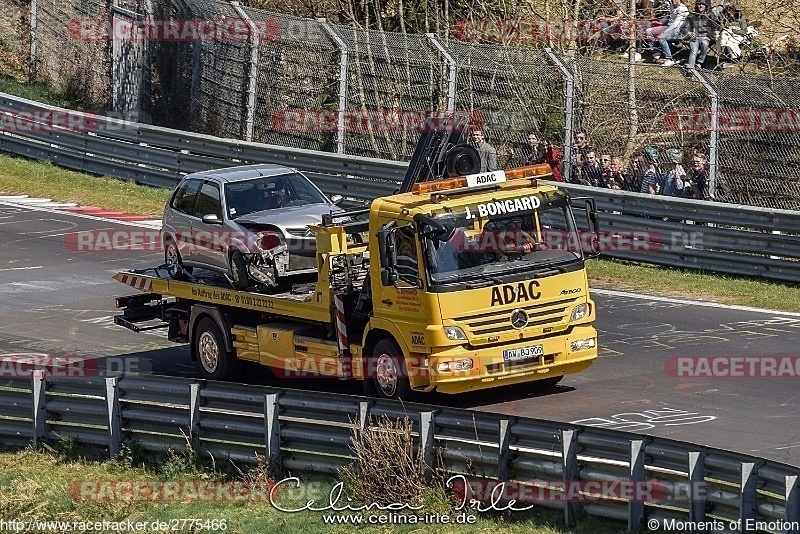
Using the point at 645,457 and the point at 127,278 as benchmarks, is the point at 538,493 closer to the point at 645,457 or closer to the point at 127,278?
the point at 645,457

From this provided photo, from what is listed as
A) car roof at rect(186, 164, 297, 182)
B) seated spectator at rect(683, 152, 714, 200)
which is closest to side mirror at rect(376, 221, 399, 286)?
car roof at rect(186, 164, 297, 182)

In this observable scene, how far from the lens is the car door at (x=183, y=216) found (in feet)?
57.4

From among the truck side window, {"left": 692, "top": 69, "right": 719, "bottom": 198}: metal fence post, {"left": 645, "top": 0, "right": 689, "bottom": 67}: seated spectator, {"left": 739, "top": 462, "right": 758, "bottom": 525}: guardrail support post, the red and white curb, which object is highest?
{"left": 645, "top": 0, "right": 689, "bottom": 67}: seated spectator

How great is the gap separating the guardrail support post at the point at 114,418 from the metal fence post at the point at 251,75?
1432 cm

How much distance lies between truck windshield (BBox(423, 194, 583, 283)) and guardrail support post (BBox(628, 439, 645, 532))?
12.9 ft

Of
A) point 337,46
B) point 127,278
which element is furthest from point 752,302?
point 337,46

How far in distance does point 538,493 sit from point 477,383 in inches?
127

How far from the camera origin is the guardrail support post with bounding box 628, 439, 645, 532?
9.76m

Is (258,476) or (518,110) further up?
(518,110)

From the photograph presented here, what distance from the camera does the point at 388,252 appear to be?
44.2 ft

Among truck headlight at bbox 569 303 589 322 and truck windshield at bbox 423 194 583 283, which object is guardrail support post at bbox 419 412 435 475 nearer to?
truck windshield at bbox 423 194 583 283

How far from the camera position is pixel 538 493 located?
10.3 meters

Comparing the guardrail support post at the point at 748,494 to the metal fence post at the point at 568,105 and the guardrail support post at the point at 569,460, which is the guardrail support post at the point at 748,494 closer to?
the guardrail support post at the point at 569,460

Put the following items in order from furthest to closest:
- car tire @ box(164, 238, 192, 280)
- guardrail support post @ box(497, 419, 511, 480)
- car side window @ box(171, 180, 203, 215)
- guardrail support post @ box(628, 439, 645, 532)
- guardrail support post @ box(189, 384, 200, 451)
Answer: car side window @ box(171, 180, 203, 215)
car tire @ box(164, 238, 192, 280)
guardrail support post @ box(189, 384, 200, 451)
guardrail support post @ box(497, 419, 511, 480)
guardrail support post @ box(628, 439, 645, 532)
